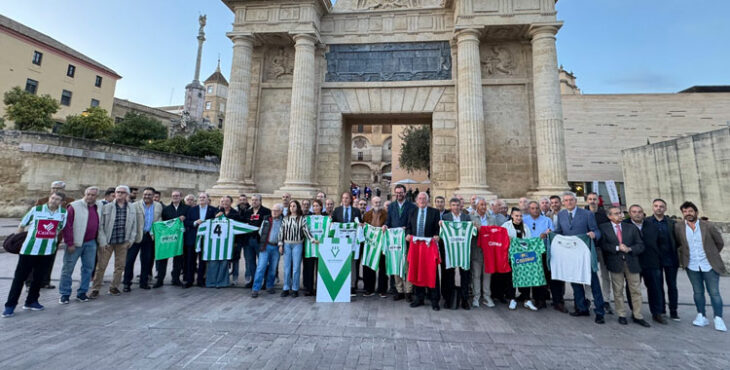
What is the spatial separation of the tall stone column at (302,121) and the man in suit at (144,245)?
4903 millimetres

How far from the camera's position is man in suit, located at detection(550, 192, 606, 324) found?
468cm

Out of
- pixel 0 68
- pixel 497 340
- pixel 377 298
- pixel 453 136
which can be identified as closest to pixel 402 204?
pixel 377 298

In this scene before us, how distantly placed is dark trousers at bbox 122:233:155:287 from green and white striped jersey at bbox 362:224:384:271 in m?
4.46

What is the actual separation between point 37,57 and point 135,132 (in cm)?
1443

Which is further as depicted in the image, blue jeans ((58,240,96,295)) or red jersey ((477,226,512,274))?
red jersey ((477,226,512,274))

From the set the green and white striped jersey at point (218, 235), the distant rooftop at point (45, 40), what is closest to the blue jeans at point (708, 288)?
the green and white striped jersey at point (218, 235)

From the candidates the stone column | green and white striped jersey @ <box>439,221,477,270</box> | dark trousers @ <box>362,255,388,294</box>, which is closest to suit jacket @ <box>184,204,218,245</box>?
dark trousers @ <box>362,255,388,294</box>

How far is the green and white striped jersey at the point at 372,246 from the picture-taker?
5.48 m

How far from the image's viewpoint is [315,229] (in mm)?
5613

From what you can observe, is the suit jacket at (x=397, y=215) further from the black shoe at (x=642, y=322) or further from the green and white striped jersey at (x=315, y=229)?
the black shoe at (x=642, y=322)

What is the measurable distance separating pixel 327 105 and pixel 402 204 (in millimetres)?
7909

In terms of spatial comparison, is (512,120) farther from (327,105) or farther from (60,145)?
(60,145)

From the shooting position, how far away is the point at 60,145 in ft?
54.2

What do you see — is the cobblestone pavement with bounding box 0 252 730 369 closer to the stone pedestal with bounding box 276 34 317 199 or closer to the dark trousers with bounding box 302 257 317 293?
the dark trousers with bounding box 302 257 317 293
